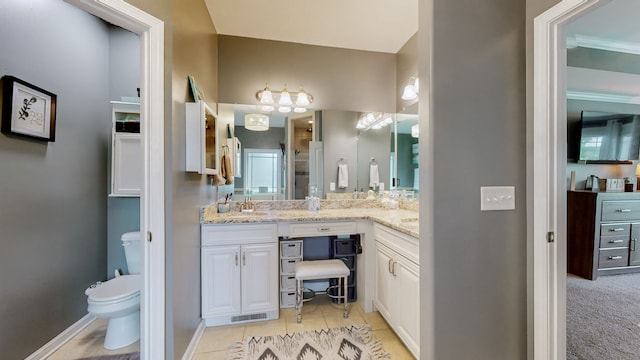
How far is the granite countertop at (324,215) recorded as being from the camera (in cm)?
195

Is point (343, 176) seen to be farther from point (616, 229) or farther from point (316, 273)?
point (616, 229)

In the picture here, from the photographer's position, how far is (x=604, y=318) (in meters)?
2.13

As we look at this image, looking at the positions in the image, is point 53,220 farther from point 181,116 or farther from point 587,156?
point 587,156

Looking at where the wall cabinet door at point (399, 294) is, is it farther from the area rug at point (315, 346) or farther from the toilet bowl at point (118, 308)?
the toilet bowl at point (118, 308)

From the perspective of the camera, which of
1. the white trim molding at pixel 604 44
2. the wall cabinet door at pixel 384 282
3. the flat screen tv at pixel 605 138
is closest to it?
the wall cabinet door at pixel 384 282

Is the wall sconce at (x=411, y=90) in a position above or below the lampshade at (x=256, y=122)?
above

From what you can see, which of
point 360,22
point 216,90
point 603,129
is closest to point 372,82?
point 360,22

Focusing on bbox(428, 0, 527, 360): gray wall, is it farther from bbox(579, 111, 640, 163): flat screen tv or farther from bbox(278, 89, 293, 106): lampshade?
bbox(579, 111, 640, 163): flat screen tv

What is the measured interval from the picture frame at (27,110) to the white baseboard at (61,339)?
1.44 metres

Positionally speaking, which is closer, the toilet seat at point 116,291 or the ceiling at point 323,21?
the toilet seat at point 116,291

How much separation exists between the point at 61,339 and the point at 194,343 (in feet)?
3.29

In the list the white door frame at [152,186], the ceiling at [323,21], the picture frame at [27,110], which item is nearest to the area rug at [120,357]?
the white door frame at [152,186]

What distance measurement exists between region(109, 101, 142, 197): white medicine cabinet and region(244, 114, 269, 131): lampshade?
3.16 feet

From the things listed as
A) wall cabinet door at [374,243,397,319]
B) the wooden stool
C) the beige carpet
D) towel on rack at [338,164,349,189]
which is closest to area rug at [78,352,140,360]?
the wooden stool
